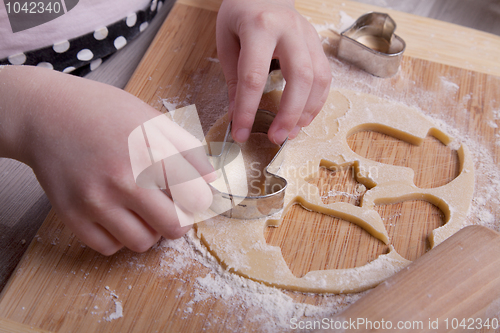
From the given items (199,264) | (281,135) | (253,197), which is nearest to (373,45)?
(281,135)

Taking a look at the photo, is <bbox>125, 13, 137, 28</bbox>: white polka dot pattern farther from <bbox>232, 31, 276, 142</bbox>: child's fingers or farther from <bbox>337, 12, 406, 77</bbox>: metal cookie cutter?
<bbox>337, 12, 406, 77</bbox>: metal cookie cutter

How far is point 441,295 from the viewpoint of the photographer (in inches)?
21.7

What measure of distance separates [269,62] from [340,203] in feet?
1.01

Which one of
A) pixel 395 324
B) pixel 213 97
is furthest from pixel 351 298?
pixel 213 97

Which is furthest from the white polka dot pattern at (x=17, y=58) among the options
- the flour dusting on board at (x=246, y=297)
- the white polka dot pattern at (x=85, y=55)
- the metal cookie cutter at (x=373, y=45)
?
the metal cookie cutter at (x=373, y=45)

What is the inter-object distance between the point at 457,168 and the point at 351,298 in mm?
400

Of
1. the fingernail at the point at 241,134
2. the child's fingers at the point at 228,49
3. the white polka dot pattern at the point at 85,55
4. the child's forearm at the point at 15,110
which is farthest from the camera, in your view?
the white polka dot pattern at the point at 85,55

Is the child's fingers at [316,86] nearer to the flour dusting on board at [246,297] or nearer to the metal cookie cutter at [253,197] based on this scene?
the metal cookie cutter at [253,197]

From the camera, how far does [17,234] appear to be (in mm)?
786

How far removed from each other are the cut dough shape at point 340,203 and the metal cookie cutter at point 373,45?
102 millimetres

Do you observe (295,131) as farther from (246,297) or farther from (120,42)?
(120,42)

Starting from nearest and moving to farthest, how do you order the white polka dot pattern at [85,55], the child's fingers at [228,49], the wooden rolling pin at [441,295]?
1. the wooden rolling pin at [441,295]
2. the child's fingers at [228,49]
3. the white polka dot pattern at [85,55]

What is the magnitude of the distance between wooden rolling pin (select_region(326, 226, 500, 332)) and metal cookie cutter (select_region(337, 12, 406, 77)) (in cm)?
49

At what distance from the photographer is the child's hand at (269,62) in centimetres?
71
